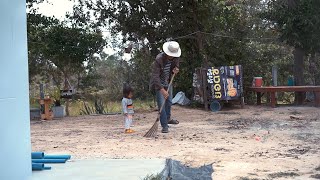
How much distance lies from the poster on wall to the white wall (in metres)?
8.48

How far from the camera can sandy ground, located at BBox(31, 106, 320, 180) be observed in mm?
4857

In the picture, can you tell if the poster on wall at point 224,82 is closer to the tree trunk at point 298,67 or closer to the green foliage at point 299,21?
the green foliage at point 299,21

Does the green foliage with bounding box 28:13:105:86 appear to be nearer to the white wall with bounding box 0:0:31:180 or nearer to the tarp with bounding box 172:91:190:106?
the tarp with bounding box 172:91:190:106

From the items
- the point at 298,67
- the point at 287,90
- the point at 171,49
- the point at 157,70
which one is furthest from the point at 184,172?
the point at 298,67

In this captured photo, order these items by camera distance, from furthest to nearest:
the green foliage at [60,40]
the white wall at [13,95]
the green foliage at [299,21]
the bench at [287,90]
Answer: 1. the green foliage at [60,40]
2. the bench at [287,90]
3. the green foliage at [299,21]
4. the white wall at [13,95]

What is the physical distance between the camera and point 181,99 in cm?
1283

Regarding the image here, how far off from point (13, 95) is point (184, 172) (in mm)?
2007

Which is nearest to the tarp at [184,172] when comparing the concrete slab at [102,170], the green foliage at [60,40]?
the concrete slab at [102,170]

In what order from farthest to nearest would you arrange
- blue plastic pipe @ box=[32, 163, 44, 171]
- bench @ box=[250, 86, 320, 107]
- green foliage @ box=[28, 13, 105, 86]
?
green foliage @ box=[28, 13, 105, 86]
bench @ box=[250, 86, 320, 107]
blue plastic pipe @ box=[32, 163, 44, 171]

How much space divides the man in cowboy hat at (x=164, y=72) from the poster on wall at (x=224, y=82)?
424cm

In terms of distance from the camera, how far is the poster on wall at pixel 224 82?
11625mm

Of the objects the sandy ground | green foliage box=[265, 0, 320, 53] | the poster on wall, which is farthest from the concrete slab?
green foliage box=[265, 0, 320, 53]

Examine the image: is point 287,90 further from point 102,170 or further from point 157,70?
point 102,170

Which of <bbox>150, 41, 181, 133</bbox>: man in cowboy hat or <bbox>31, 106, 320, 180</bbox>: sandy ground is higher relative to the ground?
<bbox>150, 41, 181, 133</bbox>: man in cowboy hat
